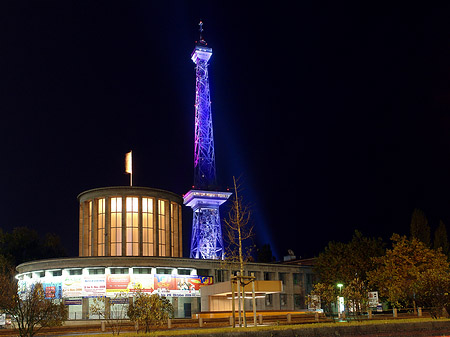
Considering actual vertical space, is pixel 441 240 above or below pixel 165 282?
above

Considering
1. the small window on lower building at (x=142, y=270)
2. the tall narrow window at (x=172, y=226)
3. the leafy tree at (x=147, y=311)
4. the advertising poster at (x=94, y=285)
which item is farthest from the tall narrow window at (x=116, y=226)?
the leafy tree at (x=147, y=311)

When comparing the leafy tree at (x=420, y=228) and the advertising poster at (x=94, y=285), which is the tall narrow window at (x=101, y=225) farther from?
the leafy tree at (x=420, y=228)

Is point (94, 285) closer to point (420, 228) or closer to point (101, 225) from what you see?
point (101, 225)

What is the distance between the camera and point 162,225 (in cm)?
7088

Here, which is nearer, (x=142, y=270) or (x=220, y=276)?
(x=142, y=270)

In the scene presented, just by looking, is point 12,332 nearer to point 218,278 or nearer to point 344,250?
point 218,278

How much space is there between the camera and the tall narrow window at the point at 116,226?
2667 inches

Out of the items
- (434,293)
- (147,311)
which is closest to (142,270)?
(147,311)

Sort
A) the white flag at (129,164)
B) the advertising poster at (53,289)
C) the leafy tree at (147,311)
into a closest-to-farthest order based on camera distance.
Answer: the leafy tree at (147,311) → the advertising poster at (53,289) → the white flag at (129,164)

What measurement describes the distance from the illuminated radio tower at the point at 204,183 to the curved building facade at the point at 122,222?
38.2 meters

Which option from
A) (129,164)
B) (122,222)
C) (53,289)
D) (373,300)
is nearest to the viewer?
(373,300)

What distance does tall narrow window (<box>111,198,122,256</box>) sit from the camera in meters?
67.8

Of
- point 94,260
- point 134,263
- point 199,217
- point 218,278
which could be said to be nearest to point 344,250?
point 218,278

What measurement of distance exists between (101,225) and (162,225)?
7439mm
